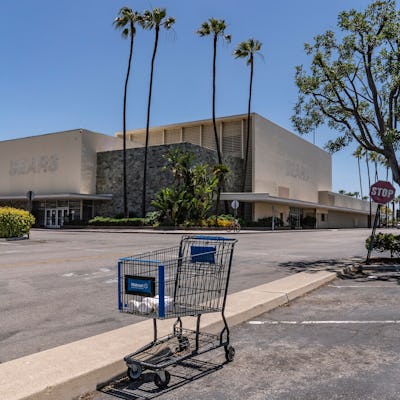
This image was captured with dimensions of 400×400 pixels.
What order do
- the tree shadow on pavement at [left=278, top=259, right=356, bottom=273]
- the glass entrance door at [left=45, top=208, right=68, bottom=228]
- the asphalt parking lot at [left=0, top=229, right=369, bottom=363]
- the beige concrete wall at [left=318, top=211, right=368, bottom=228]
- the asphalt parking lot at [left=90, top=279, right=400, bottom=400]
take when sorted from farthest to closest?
the beige concrete wall at [left=318, top=211, right=368, bottom=228] → the glass entrance door at [left=45, top=208, right=68, bottom=228] → the tree shadow on pavement at [left=278, top=259, right=356, bottom=273] → the asphalt parking lot at [left=0, top=229, right=369, bottom=363] → the asphalt parking lot at [left=90, top=279, right=400, bottom=400]

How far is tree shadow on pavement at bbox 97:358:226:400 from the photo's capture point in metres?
3.94

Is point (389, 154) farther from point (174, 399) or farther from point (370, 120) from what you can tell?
point (174, 399)

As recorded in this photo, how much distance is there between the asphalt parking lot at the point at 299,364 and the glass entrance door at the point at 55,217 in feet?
145

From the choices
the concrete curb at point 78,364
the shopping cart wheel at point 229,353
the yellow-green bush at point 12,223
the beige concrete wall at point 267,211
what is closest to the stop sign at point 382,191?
the concrete curb at point 78,364

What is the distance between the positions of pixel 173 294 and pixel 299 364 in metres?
1.53

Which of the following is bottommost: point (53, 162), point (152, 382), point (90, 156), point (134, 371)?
point (152, 382)

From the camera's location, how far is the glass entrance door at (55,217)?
→ 4853 cm

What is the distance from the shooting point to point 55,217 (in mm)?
49594

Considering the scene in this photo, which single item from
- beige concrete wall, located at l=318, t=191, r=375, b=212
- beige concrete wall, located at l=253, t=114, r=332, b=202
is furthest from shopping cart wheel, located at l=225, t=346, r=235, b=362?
beige concrete wall, located at l=318, t=191, r=375, b=212

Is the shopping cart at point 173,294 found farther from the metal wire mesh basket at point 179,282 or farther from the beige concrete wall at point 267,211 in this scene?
the beige concrete wall at point 267,211

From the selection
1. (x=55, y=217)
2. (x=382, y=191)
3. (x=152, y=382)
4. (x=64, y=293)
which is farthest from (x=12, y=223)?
(x=55, y=217)

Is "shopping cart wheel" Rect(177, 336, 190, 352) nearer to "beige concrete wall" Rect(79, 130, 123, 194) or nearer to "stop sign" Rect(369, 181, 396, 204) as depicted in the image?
"stop sign" Rect(369, 181, 396, 204)

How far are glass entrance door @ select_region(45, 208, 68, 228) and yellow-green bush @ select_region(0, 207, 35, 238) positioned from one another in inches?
956

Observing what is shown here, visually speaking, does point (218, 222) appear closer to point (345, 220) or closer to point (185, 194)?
point (185, 194)
